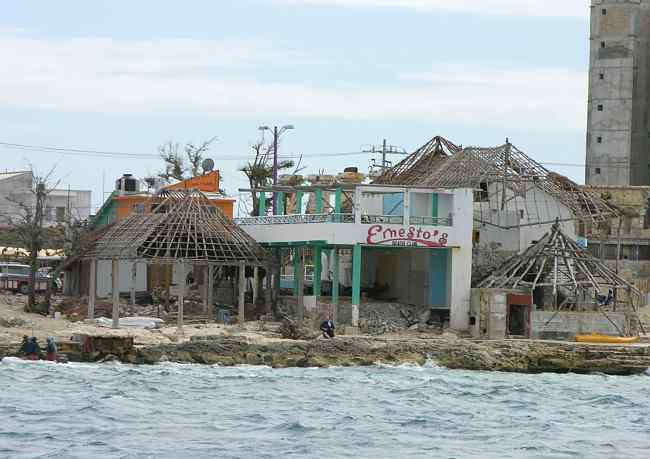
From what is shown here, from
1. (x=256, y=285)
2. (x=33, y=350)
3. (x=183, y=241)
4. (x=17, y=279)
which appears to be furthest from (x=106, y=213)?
(x=33, y=350)

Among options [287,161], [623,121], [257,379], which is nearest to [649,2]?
[623,121]

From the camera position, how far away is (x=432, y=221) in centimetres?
5766

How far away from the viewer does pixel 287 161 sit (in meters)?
87.4

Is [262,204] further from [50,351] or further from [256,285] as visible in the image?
[50,351]

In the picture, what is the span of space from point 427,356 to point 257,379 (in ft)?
23.6

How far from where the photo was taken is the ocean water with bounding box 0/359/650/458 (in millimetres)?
34500

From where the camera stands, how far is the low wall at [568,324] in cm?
5516

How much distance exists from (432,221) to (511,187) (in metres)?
5.53

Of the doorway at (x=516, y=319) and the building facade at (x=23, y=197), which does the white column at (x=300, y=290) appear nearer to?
the doorway at (x=516, y=319)

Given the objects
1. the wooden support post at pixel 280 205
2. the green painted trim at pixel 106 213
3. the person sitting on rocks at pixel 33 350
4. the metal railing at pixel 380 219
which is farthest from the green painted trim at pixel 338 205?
the green painted trim at pixel 106 213

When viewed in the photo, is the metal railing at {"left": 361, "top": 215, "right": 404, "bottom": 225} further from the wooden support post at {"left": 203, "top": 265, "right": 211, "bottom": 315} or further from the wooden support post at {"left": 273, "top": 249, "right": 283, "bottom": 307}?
the wooden support post at {"left": 203, "top": 265, "right": 211, "bottom": 315}

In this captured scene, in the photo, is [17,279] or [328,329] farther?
[17,279]

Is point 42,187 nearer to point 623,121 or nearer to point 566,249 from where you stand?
point 566,249

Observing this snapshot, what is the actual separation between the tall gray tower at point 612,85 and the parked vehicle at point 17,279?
42.7 metres
